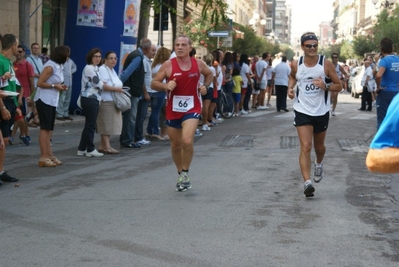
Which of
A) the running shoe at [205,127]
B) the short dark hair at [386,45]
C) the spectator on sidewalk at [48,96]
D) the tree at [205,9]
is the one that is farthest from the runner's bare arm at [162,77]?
the tree at [205,9]

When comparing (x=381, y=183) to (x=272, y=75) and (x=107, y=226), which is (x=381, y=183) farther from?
(x=272, y=75)

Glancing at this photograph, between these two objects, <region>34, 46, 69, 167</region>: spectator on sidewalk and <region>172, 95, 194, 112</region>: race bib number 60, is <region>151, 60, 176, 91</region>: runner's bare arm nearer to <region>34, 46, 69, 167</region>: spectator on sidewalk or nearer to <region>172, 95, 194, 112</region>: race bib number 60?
<region>172, 95, 194, 112</region>: race bib number 60

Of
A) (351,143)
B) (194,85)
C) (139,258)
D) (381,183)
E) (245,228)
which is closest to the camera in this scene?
(139,258)

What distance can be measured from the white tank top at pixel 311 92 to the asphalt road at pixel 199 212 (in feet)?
3.07

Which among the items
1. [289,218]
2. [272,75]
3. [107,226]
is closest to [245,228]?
[289,218]

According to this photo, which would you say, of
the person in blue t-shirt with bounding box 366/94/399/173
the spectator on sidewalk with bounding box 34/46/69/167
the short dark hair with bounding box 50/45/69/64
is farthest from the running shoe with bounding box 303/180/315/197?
the person in blue t-shirt with bounding box 366/94/399/173

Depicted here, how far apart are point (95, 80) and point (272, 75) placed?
15.9 m

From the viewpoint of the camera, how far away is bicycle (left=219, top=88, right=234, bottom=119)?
21.9 metres

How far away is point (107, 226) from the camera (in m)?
7.30

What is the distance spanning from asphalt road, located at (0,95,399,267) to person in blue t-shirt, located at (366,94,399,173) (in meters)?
2.50

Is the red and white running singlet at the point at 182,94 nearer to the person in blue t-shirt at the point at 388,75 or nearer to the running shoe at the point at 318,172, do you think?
the running shoe at the point at 318,172

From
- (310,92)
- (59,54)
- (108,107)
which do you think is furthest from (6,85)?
(310,92)

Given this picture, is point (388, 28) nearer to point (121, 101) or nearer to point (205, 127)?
point (205, 127)

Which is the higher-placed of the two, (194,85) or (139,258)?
(194,85)
